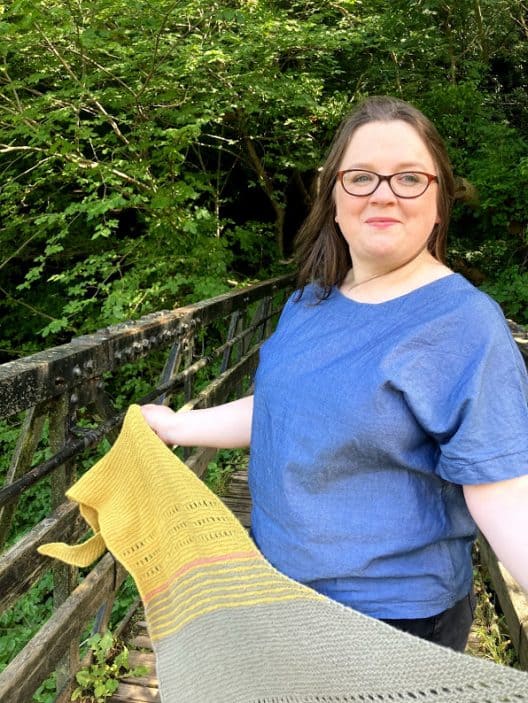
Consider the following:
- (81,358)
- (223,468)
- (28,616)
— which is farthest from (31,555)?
(28,616)

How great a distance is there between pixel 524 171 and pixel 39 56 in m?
4.61

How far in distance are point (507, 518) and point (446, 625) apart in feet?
0.95

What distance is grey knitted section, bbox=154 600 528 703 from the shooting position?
0.72 metres

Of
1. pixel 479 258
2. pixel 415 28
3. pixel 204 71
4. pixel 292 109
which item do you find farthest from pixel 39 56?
pixel 479 258

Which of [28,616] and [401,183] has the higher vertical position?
[401,183]

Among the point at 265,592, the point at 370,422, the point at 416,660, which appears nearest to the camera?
the point at 416,660

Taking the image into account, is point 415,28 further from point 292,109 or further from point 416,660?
point 416,660

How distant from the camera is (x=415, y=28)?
7348 mm

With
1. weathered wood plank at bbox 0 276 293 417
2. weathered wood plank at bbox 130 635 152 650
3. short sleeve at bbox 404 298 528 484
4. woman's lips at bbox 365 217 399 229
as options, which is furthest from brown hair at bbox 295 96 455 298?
weathered wood plank at bbox 130 635 152 650

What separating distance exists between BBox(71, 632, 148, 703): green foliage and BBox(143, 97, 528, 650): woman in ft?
4.72

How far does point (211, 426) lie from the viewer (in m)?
1.31

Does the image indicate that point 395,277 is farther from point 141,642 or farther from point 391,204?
point 141,642

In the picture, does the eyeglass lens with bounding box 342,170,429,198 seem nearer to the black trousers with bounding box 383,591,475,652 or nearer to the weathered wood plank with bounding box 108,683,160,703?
the black trousers with bounding box 383,591,475,652

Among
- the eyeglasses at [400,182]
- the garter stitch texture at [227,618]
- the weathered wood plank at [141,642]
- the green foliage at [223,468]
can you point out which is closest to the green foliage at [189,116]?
the green foliage at [223,468]
